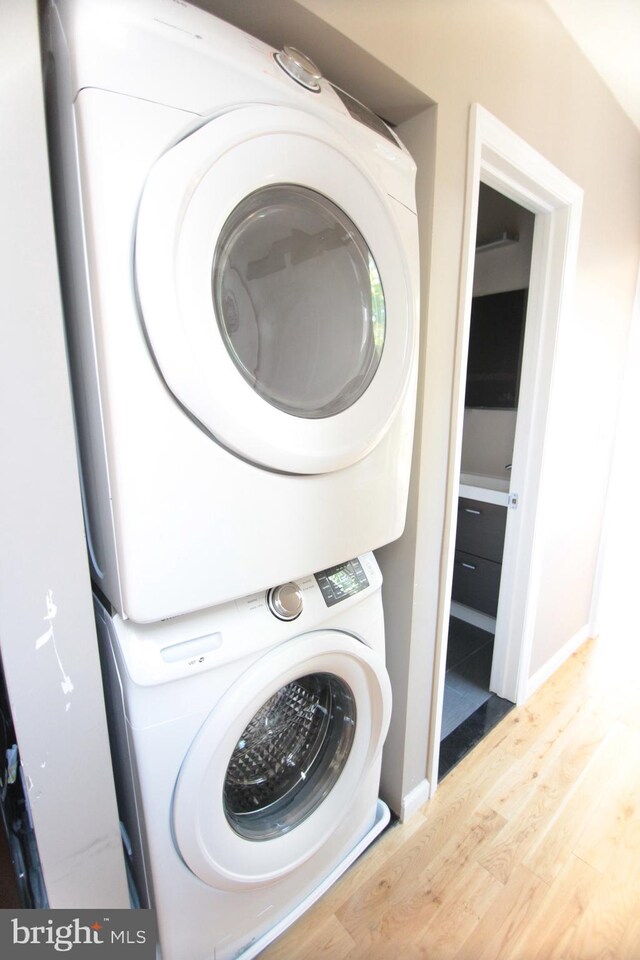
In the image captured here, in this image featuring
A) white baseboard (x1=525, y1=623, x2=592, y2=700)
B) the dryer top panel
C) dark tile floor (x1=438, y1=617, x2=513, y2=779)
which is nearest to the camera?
the dryer top panel

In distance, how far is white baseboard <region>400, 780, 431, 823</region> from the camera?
128 centimetres

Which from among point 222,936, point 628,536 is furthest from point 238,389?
point 628,536

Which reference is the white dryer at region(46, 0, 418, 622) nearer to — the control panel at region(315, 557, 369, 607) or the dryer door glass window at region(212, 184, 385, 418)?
the dryer door glass window at region(212, 184, 385, 418)

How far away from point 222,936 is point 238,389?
3.67 ft

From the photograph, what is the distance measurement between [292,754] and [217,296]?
1.03 metres

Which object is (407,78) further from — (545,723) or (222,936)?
(545,723)

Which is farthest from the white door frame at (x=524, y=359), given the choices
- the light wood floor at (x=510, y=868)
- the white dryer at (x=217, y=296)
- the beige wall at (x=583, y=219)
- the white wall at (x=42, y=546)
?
the white wall at (x=42, y=546)

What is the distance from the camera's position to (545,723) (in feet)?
5.56

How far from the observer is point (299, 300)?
0.76 meters

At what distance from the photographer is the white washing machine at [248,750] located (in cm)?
70

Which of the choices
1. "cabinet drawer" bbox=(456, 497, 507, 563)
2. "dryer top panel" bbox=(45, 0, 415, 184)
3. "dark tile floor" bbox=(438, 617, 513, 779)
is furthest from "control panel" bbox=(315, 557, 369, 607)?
"cabinet drawer" bbox=(456, 497, 507, 563)

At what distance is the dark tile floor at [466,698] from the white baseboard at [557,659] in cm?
17

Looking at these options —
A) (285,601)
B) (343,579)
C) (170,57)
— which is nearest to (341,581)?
(343,579)

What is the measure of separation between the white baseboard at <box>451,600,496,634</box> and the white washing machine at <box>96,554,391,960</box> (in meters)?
1.34
